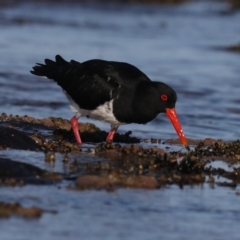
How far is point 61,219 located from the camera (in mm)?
6141

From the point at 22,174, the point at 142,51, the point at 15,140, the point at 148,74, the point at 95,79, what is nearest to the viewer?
the point at 22,174

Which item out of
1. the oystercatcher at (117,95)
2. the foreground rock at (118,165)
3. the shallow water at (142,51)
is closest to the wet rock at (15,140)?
the foreground rock at (118,165)

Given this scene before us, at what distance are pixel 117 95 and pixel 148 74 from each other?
26.8ft

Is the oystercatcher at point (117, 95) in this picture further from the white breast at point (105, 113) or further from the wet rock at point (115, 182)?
the wet rock at point (115, 182)

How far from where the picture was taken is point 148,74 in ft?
56.1

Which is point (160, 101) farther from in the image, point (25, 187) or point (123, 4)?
point (123, 4)

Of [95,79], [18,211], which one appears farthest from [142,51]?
[18,211]

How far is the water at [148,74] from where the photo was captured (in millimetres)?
6191

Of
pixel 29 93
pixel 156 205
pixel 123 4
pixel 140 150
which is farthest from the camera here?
pixel 123 4

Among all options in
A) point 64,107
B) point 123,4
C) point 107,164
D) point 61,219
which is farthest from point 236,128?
point 123,4

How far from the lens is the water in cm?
619

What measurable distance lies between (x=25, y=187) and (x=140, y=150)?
2.03 metres

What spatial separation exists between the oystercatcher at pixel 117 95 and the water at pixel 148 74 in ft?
3.76

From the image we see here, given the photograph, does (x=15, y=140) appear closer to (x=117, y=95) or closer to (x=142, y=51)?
(x=117, y=95)
